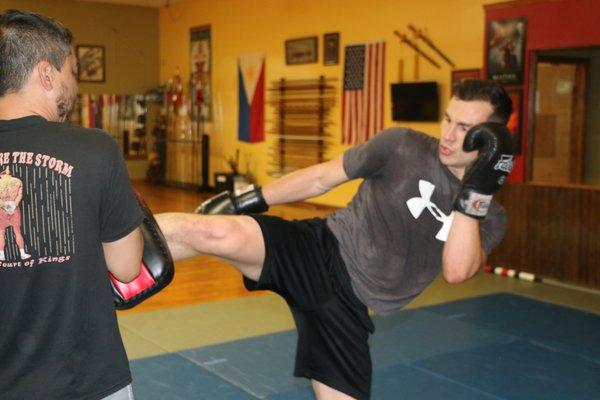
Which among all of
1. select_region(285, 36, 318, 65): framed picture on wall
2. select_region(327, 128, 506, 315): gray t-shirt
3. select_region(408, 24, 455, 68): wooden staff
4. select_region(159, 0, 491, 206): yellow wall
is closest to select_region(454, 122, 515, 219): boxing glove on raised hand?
select_region(327, 128, 506, 315): gray t-shirt

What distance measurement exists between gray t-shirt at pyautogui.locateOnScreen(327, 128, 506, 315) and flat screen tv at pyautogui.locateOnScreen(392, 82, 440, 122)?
5227 millimetres

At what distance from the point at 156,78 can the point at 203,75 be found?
1846 mm

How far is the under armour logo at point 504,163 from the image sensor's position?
2.31 meters

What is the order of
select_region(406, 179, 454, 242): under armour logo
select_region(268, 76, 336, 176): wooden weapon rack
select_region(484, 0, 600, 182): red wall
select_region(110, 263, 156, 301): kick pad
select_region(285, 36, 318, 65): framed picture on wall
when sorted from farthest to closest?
1. select_region(285, 36, 318, 65): framed picture on wall
2. select_region(268, 76, 336, 176): wooden weapon rack
3. select_region(484, 0, 600, 182): red wall
4. select_region(406, 179, 454, 242): under armour logo
5. select_region(110, 263, 156, 301): kick pad

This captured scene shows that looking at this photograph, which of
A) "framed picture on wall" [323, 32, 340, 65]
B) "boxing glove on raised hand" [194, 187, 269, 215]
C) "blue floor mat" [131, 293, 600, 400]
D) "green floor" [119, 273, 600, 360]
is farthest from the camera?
"framed picture on wall" [323, 32, 340, 65]

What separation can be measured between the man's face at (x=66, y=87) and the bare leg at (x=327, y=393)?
1545 millimetres

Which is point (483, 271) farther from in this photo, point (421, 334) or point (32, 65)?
point (32, 65)

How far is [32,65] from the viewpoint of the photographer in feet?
4.71

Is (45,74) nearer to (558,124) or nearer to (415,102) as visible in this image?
(558,124)

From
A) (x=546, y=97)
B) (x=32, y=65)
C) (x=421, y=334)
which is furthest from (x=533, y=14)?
(x=32, y=65)

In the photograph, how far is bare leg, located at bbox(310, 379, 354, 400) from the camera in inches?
105

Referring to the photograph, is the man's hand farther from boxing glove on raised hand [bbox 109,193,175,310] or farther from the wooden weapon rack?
the wooden weapon rack

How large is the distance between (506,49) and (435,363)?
3595 mm

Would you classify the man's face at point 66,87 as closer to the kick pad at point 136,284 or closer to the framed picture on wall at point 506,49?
the kick pad at point 136,284
